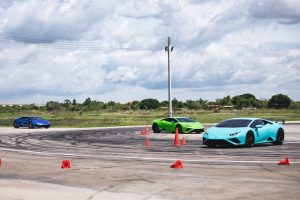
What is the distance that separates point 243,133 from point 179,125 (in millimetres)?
14500

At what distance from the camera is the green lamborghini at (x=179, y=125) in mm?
36281

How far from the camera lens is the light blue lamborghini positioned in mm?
22172

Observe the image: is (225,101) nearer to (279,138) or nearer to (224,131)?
(279,138)

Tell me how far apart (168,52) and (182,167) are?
46.2m

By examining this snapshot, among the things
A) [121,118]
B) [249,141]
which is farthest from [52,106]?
[249,141]

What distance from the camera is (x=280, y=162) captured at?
15109 mm

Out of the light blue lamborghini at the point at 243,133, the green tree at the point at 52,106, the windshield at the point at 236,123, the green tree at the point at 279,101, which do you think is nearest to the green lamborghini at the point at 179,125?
the light blue lamborghini at the point at 243,133

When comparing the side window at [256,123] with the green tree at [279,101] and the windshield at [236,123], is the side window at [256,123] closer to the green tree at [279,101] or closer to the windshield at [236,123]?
the windshield at [236,123]

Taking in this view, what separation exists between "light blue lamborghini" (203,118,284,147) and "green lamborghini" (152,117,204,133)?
1225cm

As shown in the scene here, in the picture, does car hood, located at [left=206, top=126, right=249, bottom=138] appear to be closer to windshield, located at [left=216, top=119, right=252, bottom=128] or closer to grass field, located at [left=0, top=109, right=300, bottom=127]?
windshield, located at [left=216, top=119, right=252, bottom=128]

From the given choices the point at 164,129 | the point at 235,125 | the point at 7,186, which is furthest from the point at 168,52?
the point at 7,186

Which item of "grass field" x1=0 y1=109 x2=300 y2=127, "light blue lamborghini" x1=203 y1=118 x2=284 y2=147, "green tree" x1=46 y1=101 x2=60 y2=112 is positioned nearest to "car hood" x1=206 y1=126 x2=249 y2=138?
"light blue lamborghini" x1=203 y1=118 x2=284 y2=147

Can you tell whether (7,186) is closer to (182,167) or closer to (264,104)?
(182,167)

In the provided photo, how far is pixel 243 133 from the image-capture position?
22.3m
